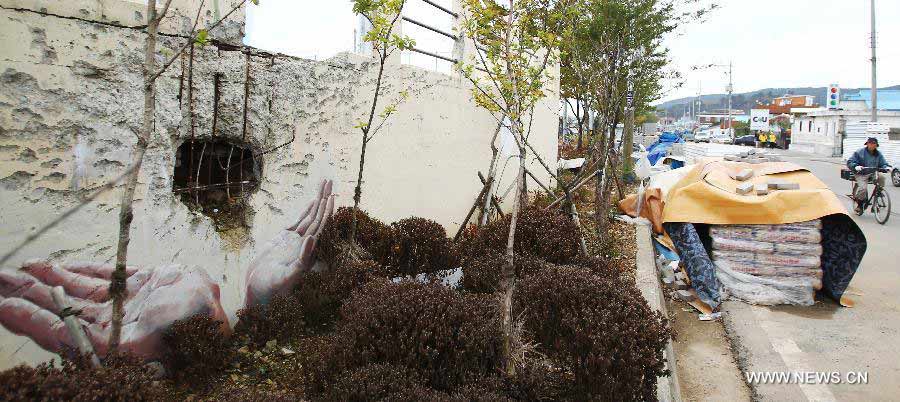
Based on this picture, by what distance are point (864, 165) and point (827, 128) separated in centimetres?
3959

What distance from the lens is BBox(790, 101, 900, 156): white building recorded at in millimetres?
38219

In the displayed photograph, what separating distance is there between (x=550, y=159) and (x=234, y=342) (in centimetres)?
801

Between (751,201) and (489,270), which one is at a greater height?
(751,201)

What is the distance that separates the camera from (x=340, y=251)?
491cm

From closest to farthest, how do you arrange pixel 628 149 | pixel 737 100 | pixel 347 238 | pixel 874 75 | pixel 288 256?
pixel 288 256 → pixel 347 238 → pixel 628 149 → pixel 874 75 → pixel 737 100

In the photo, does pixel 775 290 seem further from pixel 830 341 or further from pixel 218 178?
pixel 218 178

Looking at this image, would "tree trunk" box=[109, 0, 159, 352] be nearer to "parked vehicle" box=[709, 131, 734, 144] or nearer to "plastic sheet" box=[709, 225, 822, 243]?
"plastic sheet" box=[709, 225, 822, 243]

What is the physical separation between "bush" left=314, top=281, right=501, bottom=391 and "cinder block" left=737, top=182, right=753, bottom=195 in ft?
14.4

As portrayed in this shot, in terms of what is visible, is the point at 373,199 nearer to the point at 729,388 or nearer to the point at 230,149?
the point at 230,149

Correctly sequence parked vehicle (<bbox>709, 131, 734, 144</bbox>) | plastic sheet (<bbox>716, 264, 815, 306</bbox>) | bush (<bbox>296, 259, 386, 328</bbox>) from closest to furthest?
1. bush (<bbox>296, 259, 386, 328</bbox>)
2. plastic sheet (<bbox>716, 264, 815, 306</bbox>)
3. parked vehicle (<bbox>709, 131, 734, 144</bbox>)

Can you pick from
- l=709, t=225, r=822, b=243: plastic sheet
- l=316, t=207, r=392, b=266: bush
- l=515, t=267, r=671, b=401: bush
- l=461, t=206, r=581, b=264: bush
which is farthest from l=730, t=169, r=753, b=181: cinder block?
l=316, t=207, r=392, b=266: bush

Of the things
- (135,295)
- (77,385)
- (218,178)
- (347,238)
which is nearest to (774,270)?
(347,238)

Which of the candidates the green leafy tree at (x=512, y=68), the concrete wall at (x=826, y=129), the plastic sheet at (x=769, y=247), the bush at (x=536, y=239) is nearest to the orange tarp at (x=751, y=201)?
the plastic sheet at (x=769, y=247)

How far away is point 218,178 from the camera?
430 cm
